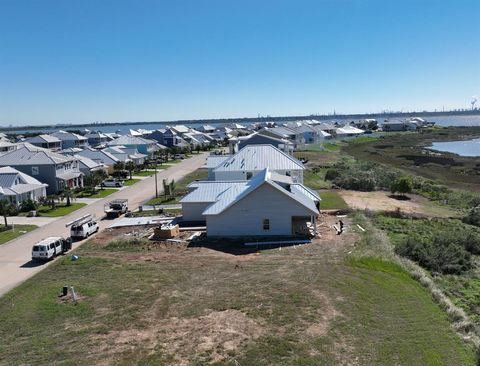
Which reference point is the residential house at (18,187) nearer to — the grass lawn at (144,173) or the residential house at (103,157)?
the residential house at (103,157)

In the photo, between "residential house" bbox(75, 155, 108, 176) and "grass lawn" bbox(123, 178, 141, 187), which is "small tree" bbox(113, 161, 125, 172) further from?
"grass lawn" bbox(123, 178, 141, 187)

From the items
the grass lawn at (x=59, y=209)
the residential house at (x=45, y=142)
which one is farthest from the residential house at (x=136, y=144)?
the grass lawn at (x=59, y=209)

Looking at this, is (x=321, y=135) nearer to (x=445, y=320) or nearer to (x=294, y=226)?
(x=294, y=226)

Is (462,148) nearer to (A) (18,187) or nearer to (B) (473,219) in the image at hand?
(B) (473,219)

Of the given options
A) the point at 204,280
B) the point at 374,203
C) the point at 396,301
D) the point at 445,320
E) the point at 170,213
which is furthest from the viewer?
the point at 374,203

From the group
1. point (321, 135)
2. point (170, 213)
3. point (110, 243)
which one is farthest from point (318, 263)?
point (321, 135)
